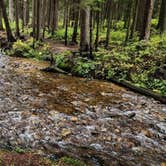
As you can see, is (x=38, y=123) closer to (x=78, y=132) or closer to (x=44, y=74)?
(x=78, y=132)

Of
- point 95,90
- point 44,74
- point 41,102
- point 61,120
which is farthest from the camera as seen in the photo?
point 44,74

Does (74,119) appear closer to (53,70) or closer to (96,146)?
(96,146)

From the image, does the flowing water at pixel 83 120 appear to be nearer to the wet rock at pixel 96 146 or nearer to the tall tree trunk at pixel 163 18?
the wet rock at pixel 96 146

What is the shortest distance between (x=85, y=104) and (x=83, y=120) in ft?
5.32

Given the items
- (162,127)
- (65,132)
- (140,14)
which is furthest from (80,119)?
(140,14)

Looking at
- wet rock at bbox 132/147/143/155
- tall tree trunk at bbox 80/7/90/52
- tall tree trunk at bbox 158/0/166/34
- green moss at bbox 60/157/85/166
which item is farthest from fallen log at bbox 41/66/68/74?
tall tree trunk at bbox 158/0/166/34

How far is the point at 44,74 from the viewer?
15.2 metres

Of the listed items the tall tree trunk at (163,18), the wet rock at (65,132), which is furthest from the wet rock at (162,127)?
the tall tree trunk at (163,18)

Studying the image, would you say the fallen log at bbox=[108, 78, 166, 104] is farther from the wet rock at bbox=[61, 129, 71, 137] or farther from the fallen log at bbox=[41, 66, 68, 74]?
the wet rock at bbox=[61, 129, 71, 137]

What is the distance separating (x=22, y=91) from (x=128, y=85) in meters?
4.49

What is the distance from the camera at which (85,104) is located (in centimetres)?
1090

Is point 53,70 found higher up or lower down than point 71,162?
lower down

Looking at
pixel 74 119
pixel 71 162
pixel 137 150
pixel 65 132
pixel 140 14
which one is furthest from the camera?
pixel 140 14

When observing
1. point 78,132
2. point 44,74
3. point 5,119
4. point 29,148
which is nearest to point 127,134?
point 78,132
